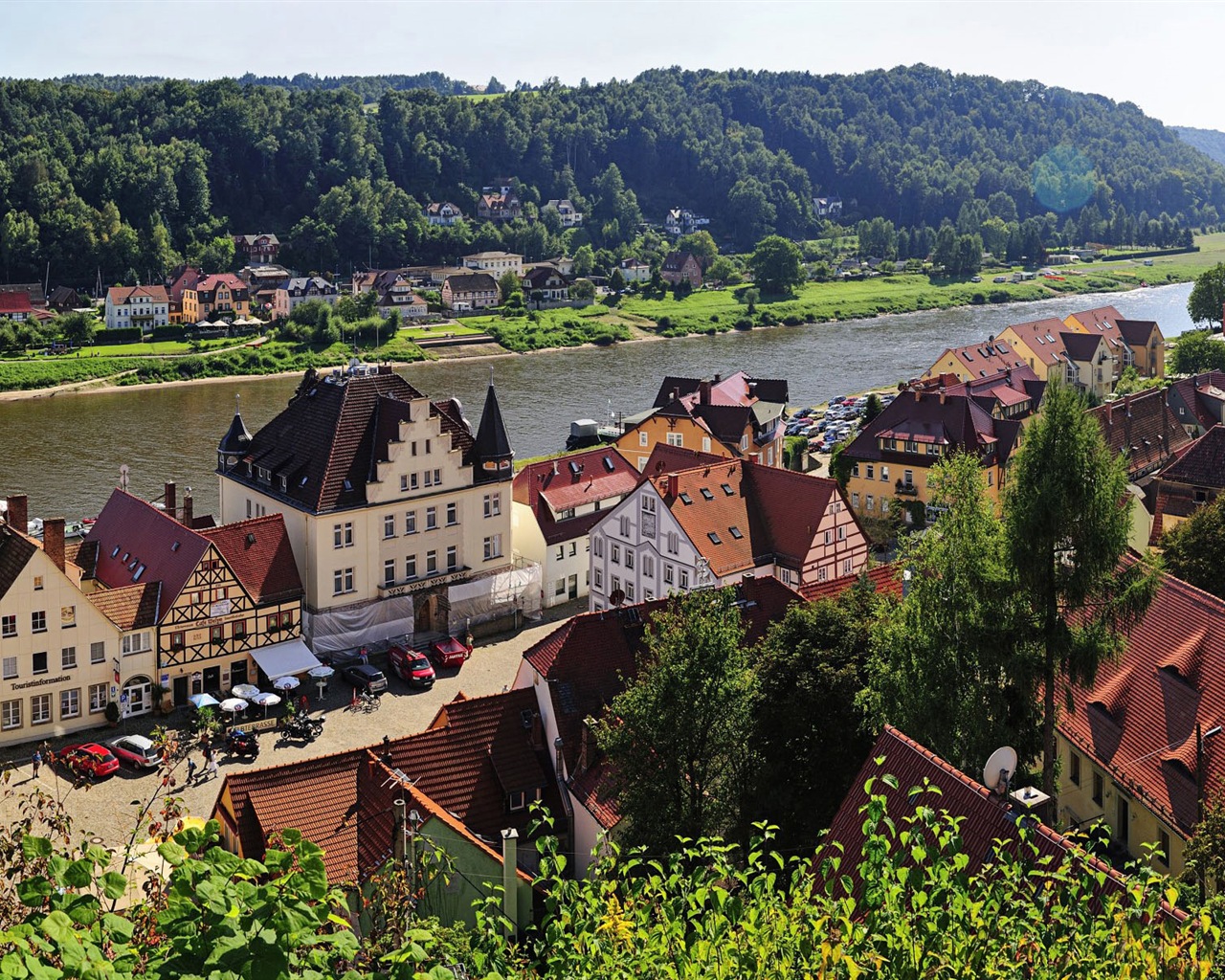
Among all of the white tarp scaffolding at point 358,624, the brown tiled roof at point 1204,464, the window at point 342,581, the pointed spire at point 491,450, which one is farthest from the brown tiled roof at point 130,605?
the brown tiled roof at point 1204,464

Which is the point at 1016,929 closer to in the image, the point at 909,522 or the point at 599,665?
the point at 599,665

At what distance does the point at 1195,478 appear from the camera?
130 ft

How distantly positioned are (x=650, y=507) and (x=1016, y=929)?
2559 centimetres

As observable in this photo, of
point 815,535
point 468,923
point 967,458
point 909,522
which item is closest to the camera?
point 468,923

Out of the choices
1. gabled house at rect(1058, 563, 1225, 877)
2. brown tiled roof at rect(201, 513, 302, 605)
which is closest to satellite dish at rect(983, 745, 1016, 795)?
gabled house at rect(1058, 563, 1225, 877)

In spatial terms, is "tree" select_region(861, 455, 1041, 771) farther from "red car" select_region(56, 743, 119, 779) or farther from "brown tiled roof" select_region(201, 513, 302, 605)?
"brown tiled roof" select_region(201, 513, 302, 605)

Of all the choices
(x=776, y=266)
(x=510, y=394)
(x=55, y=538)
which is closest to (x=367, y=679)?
(x=55, y=538)

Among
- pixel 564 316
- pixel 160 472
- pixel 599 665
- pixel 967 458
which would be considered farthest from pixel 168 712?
pixel 564 316

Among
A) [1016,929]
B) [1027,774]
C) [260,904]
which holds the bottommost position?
[1027,774]

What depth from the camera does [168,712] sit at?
96.8ft

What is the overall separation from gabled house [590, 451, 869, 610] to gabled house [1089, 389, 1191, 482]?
16290 mm

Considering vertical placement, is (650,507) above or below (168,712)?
above

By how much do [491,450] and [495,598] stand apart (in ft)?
12.4

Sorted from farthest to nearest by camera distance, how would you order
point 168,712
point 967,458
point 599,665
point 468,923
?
point 168,712
point 599,665
point 967,458
point 468,923
